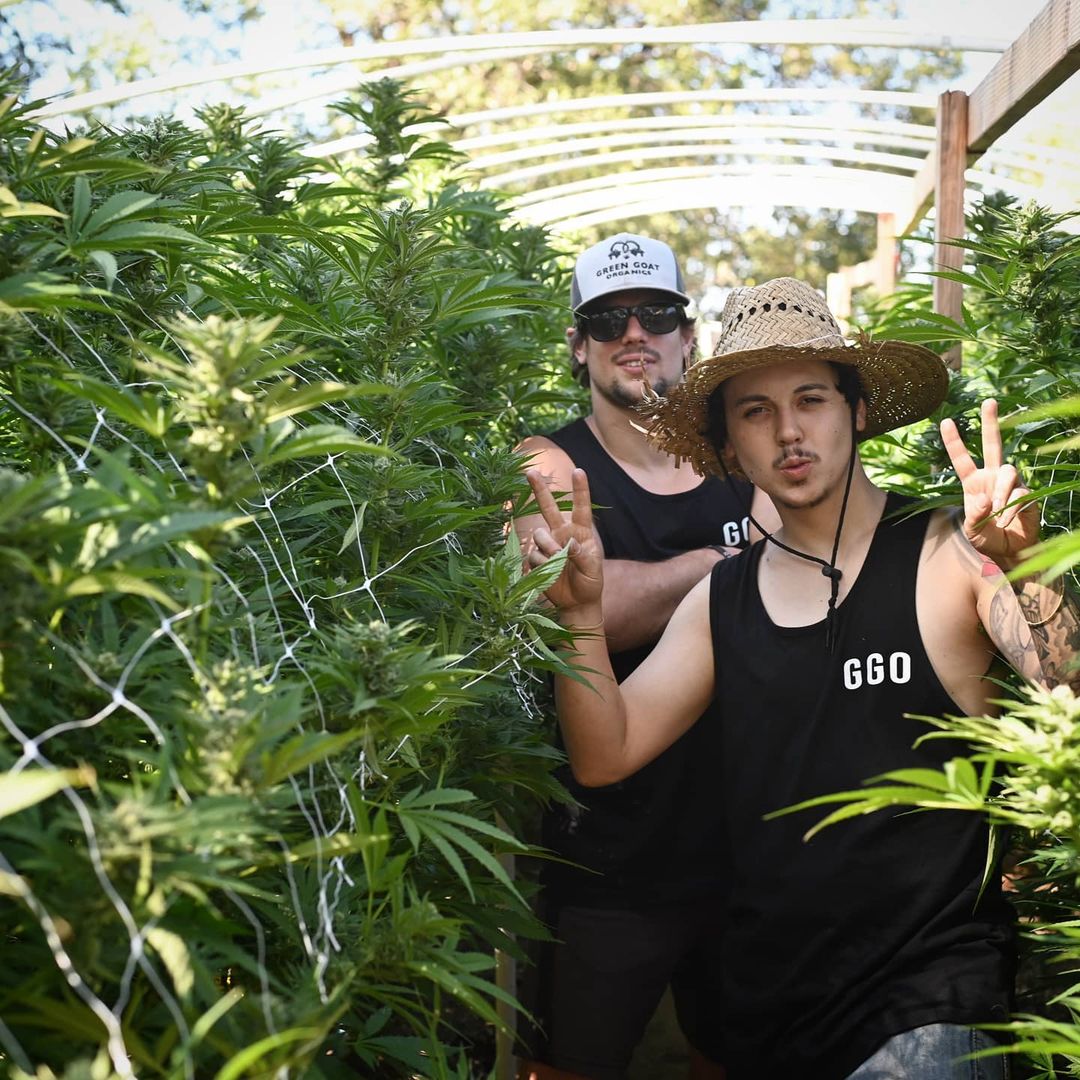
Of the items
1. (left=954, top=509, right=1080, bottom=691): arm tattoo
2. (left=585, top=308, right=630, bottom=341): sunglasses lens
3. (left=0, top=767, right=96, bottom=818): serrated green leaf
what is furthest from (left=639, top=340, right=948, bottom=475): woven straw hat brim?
(left=0, top=767, right=96, bottom=818): serrated green leaf

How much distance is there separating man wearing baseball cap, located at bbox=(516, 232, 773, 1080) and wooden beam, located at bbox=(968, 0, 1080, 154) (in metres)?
1.12

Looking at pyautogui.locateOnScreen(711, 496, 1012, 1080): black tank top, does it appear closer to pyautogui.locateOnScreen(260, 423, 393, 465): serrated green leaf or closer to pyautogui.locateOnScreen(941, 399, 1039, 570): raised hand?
pyautogui.locateOnScreen(941, 399, 1039, 570): raised hand

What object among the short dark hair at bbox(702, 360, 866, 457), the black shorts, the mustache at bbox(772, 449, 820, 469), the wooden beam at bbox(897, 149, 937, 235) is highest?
the wooden beam at bbox(897, 149, 937, 235)

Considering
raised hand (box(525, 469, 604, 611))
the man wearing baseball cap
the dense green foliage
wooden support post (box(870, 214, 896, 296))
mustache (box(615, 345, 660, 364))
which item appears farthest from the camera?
wooden support post (box(870, 214, 896, 296))

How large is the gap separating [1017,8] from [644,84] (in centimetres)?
1399

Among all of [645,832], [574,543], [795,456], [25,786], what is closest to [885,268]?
[645,832]

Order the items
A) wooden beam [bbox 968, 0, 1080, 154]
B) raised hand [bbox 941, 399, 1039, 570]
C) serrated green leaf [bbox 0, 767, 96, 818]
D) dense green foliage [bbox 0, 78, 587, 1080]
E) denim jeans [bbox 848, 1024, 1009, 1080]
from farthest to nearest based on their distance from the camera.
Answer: wooden beam [bbox 968, 0, 1080, 154], denim jeans [bbox 848, 1024, 1009, 1080], raised hand [bbox 941, 399, 1039, 570], dense green foliage [bbox 0, 78, 587, 1080], serrated green leaf [bbox 0, 767, 96, 818]

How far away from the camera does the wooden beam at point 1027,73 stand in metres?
2.68

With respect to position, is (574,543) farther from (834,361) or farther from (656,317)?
(656,317)

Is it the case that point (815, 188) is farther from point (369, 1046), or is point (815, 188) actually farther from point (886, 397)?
point (369, 1046)

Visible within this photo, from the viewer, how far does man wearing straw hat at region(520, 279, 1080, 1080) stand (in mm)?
2182

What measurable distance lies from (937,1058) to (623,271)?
2.12m

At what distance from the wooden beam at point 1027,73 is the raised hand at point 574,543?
1383 mm

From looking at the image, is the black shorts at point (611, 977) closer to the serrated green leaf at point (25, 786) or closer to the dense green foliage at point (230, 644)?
the dense green foliage at point (230, 644)
